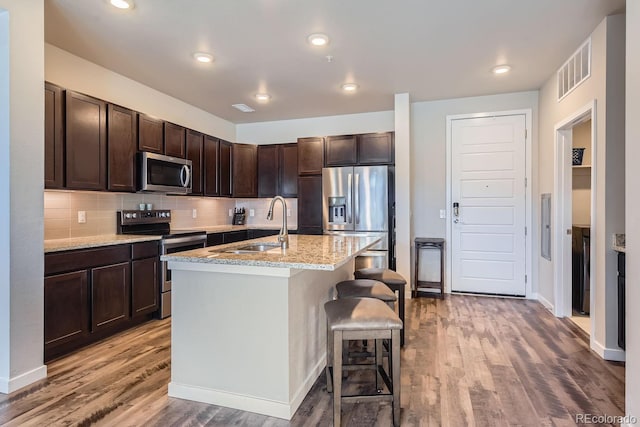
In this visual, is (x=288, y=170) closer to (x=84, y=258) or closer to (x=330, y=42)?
(x=330, y=42)

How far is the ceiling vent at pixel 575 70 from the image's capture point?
3020mm

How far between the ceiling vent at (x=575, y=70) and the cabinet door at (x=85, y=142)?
4.32m

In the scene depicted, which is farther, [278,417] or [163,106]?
[163,106]

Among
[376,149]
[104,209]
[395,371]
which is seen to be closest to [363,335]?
[395,371]

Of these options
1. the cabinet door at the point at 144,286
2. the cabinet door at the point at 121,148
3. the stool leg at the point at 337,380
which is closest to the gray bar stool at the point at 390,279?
the stool leg at the point at 337,380

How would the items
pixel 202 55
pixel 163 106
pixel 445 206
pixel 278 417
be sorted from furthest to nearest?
pixel 445 206
pixel 163 106
pixel 202 55
pixel 278 417

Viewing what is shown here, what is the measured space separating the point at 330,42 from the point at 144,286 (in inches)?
113

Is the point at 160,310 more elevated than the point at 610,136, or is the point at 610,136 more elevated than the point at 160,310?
the point at 610,136

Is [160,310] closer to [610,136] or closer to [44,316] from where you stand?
[44,316]

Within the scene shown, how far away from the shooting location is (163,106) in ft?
14.5

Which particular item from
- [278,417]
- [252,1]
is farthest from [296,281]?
[252,1]

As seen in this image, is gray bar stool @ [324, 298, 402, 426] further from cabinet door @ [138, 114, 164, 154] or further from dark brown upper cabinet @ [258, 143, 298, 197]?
dark brown upper cabinet @ [258, 143, 298, 197]

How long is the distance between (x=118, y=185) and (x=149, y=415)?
2279 millimetres

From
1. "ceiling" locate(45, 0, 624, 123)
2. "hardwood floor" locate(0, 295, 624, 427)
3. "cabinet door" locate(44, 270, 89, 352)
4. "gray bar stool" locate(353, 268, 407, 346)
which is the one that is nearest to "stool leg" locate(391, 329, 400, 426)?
"hardwood floor" locate(0, 295, 624, 427)
